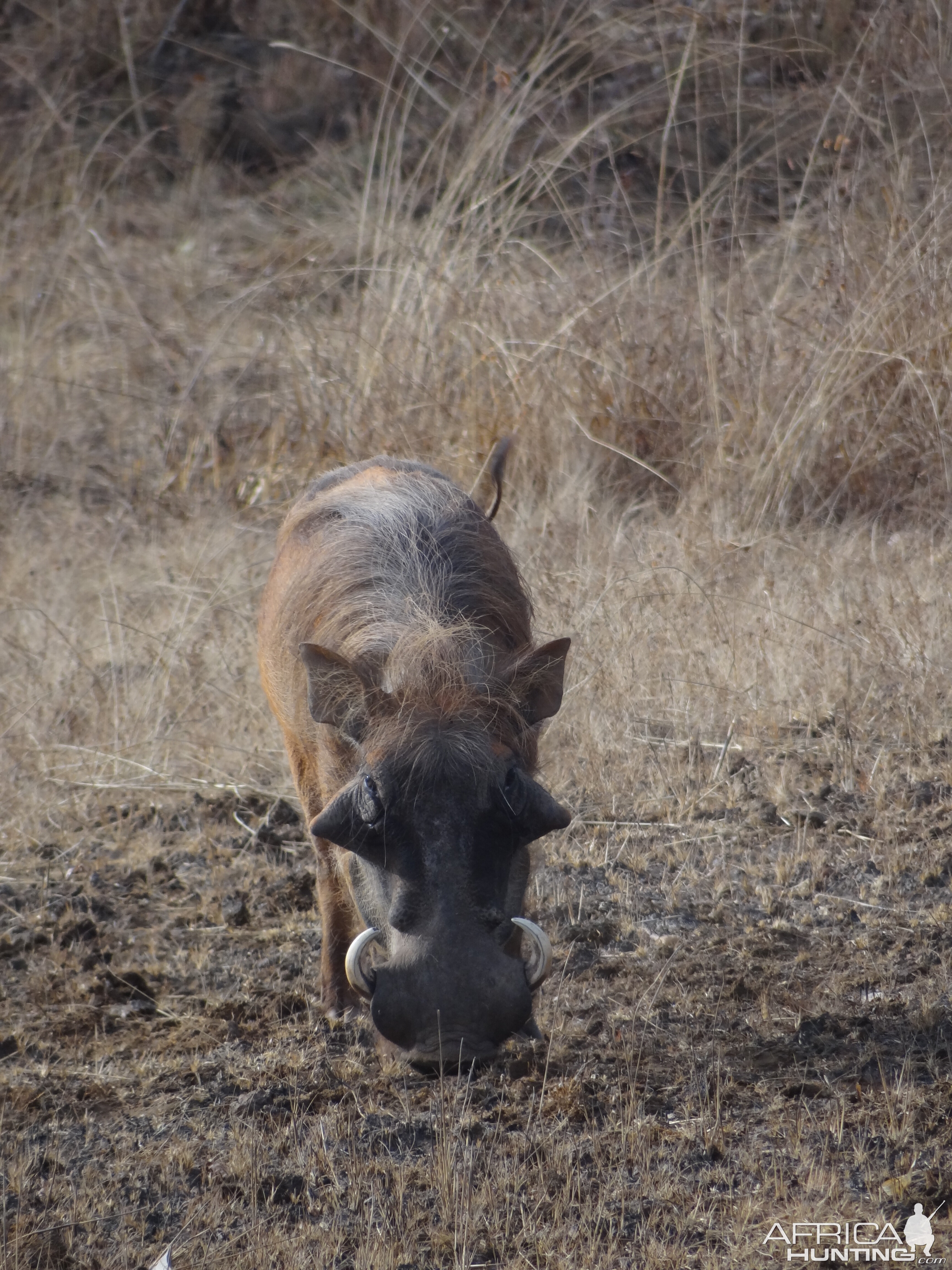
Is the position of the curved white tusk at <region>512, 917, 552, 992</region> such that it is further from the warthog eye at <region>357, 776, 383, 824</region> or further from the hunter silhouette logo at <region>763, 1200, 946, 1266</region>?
the hunter silhouette logo at <region>763, 1200, 946, 1266</region>

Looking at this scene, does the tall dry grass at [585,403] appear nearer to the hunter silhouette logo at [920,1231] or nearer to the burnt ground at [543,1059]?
the burnt ground at [543,1059]

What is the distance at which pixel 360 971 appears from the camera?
2.32 meters

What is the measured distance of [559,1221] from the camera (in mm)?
2330

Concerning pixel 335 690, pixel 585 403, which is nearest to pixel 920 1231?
pixel 335 690

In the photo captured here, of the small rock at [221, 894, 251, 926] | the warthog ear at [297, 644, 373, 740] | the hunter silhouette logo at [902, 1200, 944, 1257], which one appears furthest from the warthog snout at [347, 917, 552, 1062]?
the small rock at [221, 894, 251, 926]

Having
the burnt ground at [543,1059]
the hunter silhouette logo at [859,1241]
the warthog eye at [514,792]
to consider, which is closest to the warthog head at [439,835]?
the warthog eye at [514,792]

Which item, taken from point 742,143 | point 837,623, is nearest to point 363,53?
point 742,143

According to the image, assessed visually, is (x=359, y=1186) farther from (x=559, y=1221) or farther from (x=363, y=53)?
(x=363, y=53)

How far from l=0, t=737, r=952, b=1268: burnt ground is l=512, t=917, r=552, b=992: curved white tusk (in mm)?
390

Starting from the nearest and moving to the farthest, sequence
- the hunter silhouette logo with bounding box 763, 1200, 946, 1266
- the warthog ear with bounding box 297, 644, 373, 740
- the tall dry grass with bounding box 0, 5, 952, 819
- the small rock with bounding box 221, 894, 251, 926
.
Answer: the hunter silhouette logo with bounding box 763, 1200, 946, 1266
the warthog ear with bounding box 297, 644, 373, 740
the small rock with bounding box 221, 894, 251, 926
the tall dry grass with bounding box 0, 5, 952, 819

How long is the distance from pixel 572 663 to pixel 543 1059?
1742mm

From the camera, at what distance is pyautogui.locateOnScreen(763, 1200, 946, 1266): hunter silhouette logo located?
218cm

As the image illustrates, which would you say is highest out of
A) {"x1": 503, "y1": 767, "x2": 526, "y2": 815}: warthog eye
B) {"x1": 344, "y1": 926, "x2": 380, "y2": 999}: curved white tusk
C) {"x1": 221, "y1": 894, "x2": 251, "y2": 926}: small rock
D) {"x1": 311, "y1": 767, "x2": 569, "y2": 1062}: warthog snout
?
{"x1": 503, "y1": 767, "x2": 526, "y2": 815}: warthog eye

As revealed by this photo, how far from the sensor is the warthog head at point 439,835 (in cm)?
221
